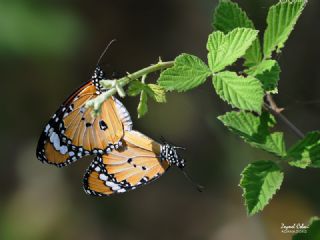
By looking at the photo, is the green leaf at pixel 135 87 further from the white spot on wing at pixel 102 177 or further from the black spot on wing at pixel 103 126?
the white spot on wing at pixel 102 177

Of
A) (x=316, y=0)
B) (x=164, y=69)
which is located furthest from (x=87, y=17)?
(x=164, y=69)

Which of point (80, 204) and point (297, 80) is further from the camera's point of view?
point (80, 204)

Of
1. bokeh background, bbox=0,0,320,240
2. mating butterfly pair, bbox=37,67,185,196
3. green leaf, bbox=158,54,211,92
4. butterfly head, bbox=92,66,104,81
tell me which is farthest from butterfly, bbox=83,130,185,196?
bokeh background, bbox=0,0,320,240

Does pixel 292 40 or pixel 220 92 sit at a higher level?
pixel 220 92

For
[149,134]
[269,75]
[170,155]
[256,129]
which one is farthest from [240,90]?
[149,134]

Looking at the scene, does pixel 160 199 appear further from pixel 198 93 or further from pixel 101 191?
pixel 101 191
